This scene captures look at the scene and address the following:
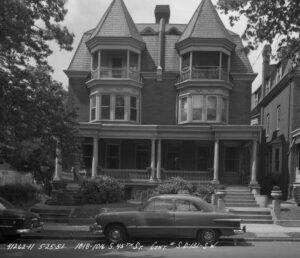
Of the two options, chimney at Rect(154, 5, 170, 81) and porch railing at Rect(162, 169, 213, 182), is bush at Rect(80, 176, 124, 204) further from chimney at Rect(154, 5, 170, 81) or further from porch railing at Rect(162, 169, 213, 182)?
chimney at Rect(154, 5, 170, 81)

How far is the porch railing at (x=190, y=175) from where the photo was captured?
31.2 metres

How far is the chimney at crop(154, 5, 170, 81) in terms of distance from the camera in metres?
34.4

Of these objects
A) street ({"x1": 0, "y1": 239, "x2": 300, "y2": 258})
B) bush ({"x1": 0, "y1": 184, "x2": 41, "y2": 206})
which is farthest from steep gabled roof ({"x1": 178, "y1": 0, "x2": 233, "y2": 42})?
street ({"x1": 0, "y1": 239, "x2": 300, "y2": 258})

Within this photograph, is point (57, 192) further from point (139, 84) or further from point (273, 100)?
point (273, 100)

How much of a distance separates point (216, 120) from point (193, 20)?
718 cm

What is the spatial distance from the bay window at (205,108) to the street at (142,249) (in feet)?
54.4

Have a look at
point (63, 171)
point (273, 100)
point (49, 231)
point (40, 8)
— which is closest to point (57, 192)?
point (63, 171)

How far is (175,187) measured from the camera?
1099 inches

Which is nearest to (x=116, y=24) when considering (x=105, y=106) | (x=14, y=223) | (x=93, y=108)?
(x=105, y=106)

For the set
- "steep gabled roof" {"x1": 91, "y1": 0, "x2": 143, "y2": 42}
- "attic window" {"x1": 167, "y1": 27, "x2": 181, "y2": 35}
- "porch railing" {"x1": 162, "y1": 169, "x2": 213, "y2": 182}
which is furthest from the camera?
"attic window" {"x1": 167, "y1": 27, "x2": 181, "y2": 35}

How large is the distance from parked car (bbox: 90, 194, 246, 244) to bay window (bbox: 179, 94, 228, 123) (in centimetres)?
1735

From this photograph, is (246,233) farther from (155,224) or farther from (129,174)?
(129,174)

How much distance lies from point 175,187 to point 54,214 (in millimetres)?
7299

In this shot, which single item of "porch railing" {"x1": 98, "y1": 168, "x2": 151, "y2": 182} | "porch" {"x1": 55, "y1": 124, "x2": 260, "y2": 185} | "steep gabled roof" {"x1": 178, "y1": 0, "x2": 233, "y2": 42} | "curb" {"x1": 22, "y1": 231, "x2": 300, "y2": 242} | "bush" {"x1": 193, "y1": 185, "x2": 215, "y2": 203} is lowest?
"curb" {"x1": 22, "y1": 231, "x2": 300, "y2": 242}
